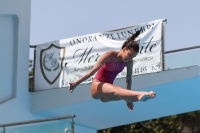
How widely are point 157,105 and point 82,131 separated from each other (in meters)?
2.61

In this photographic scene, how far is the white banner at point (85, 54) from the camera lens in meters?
10.0

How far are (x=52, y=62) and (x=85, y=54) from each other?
881mm

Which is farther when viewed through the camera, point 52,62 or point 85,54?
point 52,62

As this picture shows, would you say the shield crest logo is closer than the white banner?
No

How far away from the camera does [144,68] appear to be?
395 inches

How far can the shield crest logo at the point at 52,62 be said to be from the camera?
11016mm

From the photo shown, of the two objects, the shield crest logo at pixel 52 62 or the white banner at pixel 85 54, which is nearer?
the white banner at pixel 85 54

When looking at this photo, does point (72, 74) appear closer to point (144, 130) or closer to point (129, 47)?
point (129, 47)

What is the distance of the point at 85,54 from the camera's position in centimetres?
1074

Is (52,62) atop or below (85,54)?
below

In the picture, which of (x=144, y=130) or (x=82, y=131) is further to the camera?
(x=144, y=130)

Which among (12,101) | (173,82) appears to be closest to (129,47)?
(173,82)

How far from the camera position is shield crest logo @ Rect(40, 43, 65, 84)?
11016 mm

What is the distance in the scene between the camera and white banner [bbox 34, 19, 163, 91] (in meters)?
10.0
